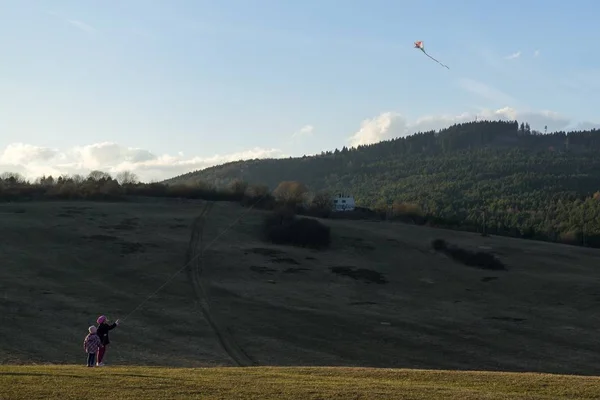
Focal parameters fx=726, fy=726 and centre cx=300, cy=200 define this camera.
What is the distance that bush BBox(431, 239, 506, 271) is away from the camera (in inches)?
3556

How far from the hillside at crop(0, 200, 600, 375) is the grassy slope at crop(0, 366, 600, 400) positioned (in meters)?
15.9

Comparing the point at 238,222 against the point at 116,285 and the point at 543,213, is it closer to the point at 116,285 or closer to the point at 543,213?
the point at 116,285

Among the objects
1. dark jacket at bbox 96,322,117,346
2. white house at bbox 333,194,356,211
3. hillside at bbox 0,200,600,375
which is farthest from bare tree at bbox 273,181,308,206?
dark jacket at bbox 96,322,117,346

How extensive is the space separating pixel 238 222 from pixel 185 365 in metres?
68.0

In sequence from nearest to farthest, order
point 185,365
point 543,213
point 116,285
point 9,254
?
point 185,365 < point 116,285 < point 9,254 < point 543,213

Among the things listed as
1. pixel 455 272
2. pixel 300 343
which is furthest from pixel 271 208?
pixel 300 343

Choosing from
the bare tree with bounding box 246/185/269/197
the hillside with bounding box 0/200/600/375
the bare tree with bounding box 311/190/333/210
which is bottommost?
the hillside with bounding box 0/200/600/375

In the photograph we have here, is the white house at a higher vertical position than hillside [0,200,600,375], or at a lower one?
higher

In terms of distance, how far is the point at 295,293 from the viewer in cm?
7000

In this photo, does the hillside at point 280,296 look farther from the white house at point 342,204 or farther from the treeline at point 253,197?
the white house at point 342,204

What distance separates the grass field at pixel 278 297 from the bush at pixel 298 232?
212cm

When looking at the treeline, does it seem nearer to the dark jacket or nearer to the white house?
the white house

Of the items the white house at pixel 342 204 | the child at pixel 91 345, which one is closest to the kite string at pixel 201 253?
the white house at pixel 342 204

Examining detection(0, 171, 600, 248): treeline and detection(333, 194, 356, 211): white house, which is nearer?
detection(0, 171, 600, 248): treeline
